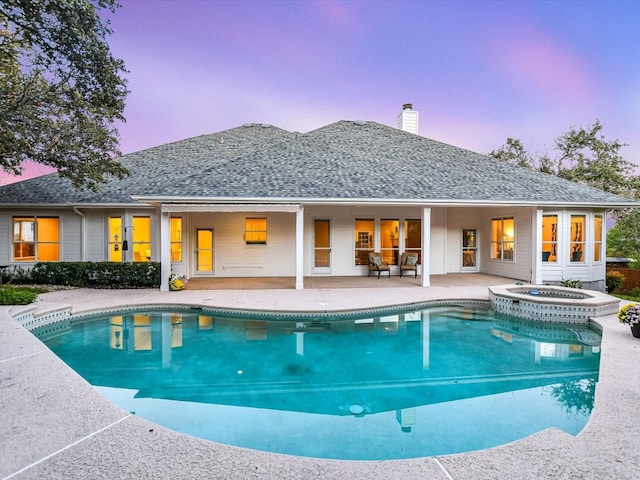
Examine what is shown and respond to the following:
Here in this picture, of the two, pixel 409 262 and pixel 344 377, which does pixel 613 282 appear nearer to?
pixel 409 262

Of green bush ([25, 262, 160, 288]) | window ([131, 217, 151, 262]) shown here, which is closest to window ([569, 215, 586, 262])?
green bush ([25, 262, 160, 288])

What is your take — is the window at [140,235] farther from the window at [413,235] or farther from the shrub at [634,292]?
the shrub at [634,292]

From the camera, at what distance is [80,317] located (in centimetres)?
789

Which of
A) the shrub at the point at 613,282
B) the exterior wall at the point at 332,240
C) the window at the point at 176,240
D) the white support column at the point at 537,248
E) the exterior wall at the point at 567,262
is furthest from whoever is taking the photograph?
the shrub at the point at 613,282

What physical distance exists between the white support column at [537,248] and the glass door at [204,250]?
11.7 metres

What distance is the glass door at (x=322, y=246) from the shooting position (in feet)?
43.9

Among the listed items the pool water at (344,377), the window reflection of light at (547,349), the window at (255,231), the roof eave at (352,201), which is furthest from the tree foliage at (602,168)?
the window at (255,231)

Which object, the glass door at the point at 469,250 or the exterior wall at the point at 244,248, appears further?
the glass door at the point at 469,250

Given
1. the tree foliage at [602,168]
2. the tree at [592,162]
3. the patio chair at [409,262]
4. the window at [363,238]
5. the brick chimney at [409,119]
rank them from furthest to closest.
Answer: the tree at [592,162] < the tree foliage at [602,168] < the brick chimney at [409,119] < the window at [363,238] < the patio chair at [409,262]

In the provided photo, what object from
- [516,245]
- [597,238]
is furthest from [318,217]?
[597,238]

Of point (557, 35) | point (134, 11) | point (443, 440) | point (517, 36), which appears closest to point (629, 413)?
point (443, 440)

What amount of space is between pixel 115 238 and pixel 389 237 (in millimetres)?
10410

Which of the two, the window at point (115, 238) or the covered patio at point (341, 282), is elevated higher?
the window at point (115, 238)

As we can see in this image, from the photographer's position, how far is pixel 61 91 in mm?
9570
